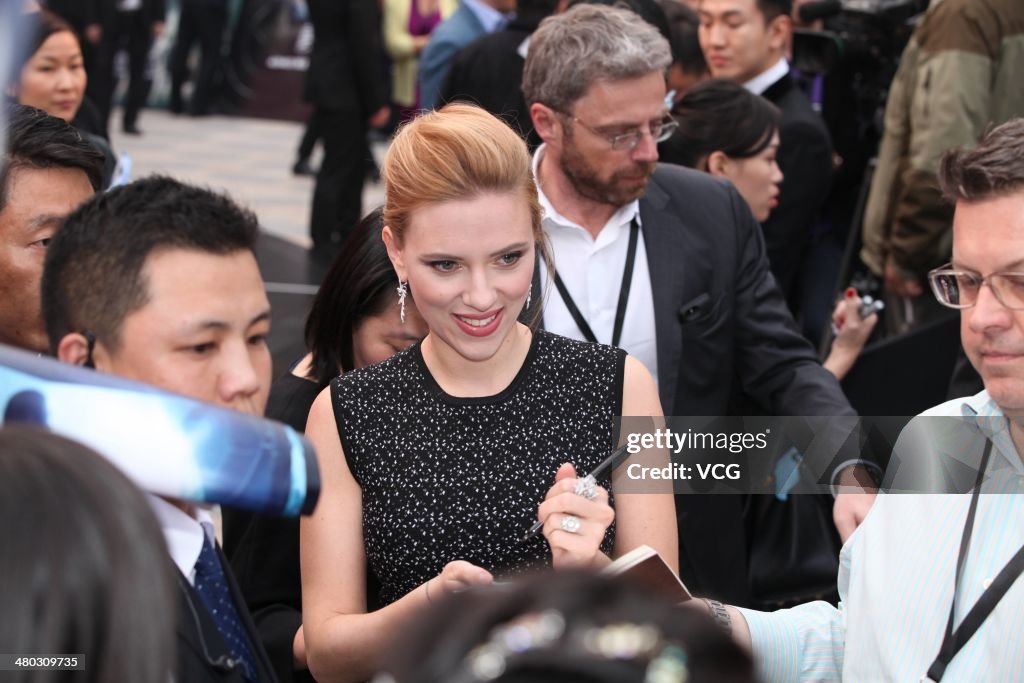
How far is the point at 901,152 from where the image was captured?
4770 millimetres

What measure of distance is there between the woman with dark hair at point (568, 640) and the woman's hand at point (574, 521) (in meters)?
0.92

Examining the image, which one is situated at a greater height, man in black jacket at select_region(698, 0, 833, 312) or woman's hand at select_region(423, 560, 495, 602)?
man in black jacket at select_region(698, 0, 833, 312)

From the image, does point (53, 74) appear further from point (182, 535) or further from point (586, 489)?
point (586, 489)

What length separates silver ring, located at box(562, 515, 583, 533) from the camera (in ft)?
6.08

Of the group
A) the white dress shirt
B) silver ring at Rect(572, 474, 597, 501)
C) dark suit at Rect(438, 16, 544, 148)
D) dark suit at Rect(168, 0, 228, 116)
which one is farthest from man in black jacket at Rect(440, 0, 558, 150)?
dark suit at Rect(168, 0, 228, 116)

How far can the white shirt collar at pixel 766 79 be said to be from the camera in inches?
185

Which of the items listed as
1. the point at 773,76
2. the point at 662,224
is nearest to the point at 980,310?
the point at 662,224

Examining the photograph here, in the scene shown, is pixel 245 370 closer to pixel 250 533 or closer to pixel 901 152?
pixel 250 533

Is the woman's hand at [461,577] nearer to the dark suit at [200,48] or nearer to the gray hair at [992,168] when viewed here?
the gray hair at [992,168]

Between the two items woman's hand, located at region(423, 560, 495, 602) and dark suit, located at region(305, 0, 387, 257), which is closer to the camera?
woman's hand, located at region(423, 560, 495, 602)

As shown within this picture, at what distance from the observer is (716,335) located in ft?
9.91

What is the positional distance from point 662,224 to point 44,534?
7.39ft

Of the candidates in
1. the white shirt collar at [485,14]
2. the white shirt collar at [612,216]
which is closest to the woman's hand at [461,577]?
the white shirt collar at [612,216]

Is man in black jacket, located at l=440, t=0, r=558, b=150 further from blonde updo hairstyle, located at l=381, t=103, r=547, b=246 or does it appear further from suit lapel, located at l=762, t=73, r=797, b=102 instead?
blonde updo hairstyle, located at l=381, t=103, r=547, b=246
